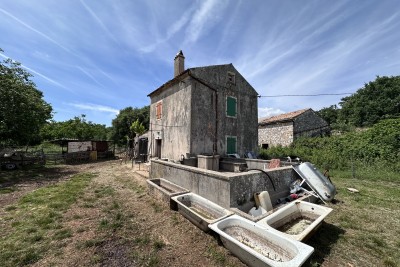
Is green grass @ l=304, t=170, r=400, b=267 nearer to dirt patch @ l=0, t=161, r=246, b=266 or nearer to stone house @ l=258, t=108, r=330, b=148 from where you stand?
dirt patch @ l=0, t=161, r=246, b=266

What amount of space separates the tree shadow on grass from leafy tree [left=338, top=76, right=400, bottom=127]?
108 ft

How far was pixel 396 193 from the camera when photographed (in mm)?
6891

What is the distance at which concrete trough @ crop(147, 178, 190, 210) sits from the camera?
5.31m

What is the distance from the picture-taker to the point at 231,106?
1244 centimetres

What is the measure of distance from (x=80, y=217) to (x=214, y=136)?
316 inches

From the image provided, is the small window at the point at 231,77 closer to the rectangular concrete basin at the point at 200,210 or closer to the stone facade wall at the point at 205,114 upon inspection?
the stone facade wall at the point at 205,114

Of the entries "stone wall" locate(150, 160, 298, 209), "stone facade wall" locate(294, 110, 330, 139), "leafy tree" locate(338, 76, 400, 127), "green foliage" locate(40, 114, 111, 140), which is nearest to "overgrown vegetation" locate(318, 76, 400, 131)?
"leafy tree" locate(338, 76, 400, 127)

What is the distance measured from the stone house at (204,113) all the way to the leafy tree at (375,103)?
2702 cm

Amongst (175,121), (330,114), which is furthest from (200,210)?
(330,114)

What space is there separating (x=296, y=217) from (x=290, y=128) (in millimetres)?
15242

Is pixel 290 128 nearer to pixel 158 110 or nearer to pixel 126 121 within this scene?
pixel 158 110

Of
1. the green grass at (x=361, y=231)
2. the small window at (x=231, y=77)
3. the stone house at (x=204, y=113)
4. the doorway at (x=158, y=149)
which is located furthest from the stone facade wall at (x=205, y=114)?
the green grass at (x=361, y=231)

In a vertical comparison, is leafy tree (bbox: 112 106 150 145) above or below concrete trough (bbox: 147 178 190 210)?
above

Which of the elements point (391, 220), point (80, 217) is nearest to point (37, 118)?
point (80, 217)
